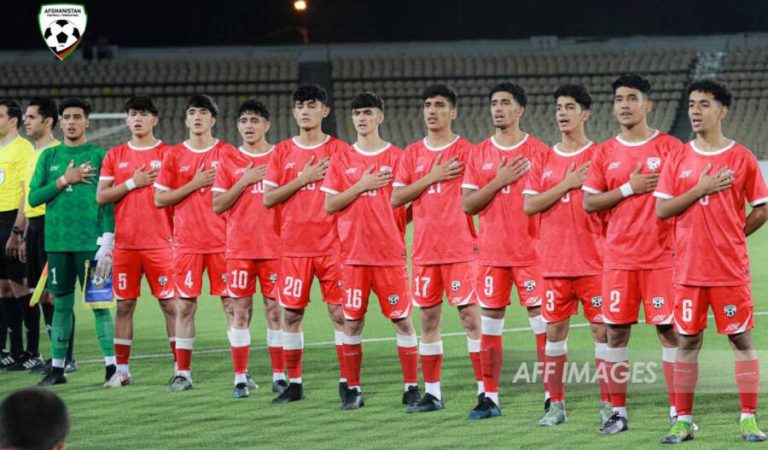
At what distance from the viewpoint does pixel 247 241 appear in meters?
8.91

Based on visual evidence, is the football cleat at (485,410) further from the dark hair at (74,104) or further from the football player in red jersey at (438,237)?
the dark hair at (74,104)

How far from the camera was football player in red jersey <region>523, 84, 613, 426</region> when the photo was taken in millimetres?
7445

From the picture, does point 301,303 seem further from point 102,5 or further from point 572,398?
point 102,5

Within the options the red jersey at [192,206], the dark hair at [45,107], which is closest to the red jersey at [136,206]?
the red jersey at [192,206]

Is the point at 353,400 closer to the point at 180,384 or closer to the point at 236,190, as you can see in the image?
the point at 180,384

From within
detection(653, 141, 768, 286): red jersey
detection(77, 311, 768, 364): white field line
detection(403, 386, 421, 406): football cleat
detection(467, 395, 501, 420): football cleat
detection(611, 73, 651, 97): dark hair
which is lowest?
detection(467, 395, 501, 420): football cleat

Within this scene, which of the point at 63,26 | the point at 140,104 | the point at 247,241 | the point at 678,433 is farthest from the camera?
the point at 63,26

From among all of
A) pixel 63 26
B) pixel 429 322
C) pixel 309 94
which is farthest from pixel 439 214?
pixel 63 26

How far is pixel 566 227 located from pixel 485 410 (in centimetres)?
129

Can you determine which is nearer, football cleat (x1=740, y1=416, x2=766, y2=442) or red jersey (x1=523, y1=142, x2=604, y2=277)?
football cleat (x1=740, y1=416, x2=766, y2=442)

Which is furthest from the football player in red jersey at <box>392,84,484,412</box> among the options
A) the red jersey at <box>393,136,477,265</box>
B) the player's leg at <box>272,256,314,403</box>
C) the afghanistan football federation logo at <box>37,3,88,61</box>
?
the afghanistan football federation logo at <box>37,3,88,61</box>

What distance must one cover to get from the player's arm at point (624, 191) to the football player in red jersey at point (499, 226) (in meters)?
0.64

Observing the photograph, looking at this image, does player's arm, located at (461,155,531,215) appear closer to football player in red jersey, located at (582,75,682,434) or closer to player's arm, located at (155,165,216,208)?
football player in red jersey, located at (582,75,682,434)

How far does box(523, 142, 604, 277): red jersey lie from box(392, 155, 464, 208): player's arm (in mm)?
520
